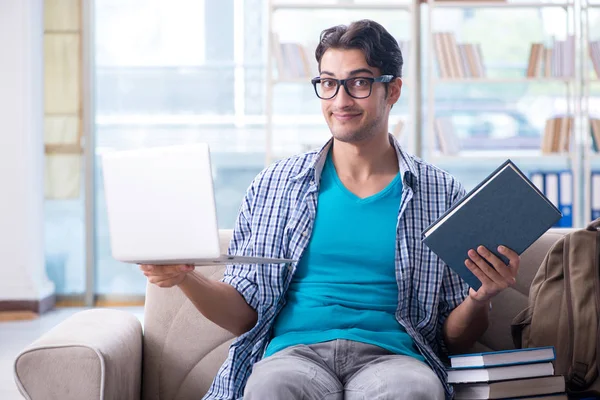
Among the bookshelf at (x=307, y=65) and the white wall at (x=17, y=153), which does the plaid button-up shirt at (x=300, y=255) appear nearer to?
the bookshelf at (x=307, y=65)

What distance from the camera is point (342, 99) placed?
1.76 meters

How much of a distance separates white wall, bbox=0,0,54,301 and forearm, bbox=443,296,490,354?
3.67m

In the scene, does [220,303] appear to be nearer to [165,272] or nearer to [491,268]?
[165,272]

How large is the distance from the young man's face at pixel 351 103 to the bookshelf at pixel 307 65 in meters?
2.90

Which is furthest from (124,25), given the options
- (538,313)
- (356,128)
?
(538,313)

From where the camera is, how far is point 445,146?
480 centimetres

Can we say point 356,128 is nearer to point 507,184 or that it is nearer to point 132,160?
point 507,184

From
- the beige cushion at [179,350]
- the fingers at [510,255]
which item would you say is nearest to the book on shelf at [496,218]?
the fingers at [510,255]

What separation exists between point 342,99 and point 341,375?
601 millimetres

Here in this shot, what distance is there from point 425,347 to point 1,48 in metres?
4.01

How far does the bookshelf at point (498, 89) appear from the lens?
4742 mm

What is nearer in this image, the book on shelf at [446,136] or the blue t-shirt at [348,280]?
the blue t-shirt at [348,280]

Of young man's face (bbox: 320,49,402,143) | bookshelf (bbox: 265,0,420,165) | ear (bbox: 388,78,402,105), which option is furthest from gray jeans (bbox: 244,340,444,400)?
bookshelf (bbox: 265,0,420,165)

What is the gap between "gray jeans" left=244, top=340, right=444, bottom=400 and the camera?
4.78 feet
